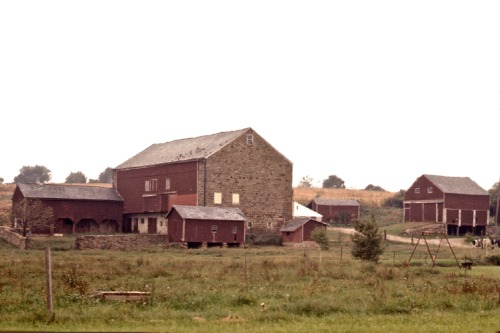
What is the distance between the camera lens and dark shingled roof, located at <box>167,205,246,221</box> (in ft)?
208

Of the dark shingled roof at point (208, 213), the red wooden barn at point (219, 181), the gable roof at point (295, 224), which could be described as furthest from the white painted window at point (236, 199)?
the gable roof at point (295, 224)

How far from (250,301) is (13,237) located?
40.6 meters

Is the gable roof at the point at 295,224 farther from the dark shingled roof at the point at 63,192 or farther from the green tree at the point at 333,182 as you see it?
the green tree at the point at 333,182

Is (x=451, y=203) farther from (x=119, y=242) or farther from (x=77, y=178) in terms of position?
(x=77, y=178)

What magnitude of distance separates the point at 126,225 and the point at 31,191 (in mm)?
11650

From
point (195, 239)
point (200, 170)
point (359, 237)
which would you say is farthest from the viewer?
point (200, 170)

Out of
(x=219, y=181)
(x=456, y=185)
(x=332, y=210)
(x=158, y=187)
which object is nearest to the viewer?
(x=219, y=181)

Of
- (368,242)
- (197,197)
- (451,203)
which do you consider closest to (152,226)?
(197,197)

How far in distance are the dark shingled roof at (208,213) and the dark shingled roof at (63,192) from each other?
12.8 meters

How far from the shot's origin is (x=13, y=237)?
5869 cm

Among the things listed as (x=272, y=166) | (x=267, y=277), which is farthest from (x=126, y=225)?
(x=267, y=277)

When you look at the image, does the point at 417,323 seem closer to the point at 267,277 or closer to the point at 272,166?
the point at 267,277

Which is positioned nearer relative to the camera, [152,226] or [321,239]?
[321,239]

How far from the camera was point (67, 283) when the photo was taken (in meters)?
24.7
